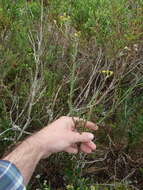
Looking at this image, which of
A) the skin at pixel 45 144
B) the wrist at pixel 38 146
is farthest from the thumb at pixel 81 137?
the wrist at pixel 38 146

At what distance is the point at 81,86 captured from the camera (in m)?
2.41

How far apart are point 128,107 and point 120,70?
0.25 metres

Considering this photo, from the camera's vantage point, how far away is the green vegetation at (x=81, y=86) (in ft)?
6.76

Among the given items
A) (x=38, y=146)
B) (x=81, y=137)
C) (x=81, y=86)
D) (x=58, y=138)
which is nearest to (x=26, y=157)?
(x=38, y=146)

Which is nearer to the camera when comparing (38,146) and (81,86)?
(38,146)

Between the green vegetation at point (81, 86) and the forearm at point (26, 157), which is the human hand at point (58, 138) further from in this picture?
the green vegetation at point (81, 86)

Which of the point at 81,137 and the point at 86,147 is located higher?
the point at 81,137

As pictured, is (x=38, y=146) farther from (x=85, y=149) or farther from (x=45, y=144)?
(x=85, y=149)

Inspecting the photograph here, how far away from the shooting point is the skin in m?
1.72

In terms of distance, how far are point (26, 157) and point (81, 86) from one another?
821mm

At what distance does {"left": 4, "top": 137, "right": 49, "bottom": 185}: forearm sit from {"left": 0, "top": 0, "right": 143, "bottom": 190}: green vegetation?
192 mm

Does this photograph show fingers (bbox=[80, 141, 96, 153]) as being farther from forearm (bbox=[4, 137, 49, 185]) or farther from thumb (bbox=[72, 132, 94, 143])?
forearm (bbox=[4, 137, 49, 185])

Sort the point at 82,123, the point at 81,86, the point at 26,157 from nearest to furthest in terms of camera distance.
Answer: the point at 26,157, the point at 82,123, the point at 81,86

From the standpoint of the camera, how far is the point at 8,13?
3.00 meters
